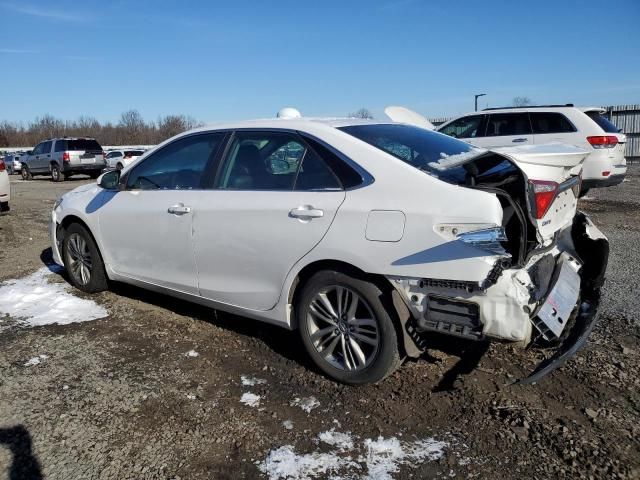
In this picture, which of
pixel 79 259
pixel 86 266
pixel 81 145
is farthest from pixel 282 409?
pixel 81 145

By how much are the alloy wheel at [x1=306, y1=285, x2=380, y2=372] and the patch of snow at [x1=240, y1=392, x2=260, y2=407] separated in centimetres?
50

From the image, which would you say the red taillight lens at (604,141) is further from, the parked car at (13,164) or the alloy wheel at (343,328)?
the parked car at (13,164)

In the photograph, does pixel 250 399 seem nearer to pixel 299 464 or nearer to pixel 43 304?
pixel 299 464

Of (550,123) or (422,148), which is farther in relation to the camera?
(550,123)

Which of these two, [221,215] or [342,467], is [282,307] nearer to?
[221,215]

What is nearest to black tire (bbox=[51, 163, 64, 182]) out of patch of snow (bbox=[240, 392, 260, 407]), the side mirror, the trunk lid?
the side mirror

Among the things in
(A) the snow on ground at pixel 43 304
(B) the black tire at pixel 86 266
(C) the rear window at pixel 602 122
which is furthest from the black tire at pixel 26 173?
(C) the rear window at pixel 602 122

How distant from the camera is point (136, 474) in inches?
97.0

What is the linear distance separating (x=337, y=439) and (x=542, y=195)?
174cm

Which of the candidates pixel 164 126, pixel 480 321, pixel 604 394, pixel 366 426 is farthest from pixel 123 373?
pixel 164 126

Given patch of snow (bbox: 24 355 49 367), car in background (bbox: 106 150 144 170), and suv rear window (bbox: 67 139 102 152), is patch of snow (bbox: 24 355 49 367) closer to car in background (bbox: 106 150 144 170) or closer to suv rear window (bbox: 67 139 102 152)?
suv rear window (bbox: 67 139 102 152)

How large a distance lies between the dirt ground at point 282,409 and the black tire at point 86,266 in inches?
27.1

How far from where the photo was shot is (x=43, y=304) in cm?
489

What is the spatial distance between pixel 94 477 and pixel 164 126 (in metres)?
78.9
